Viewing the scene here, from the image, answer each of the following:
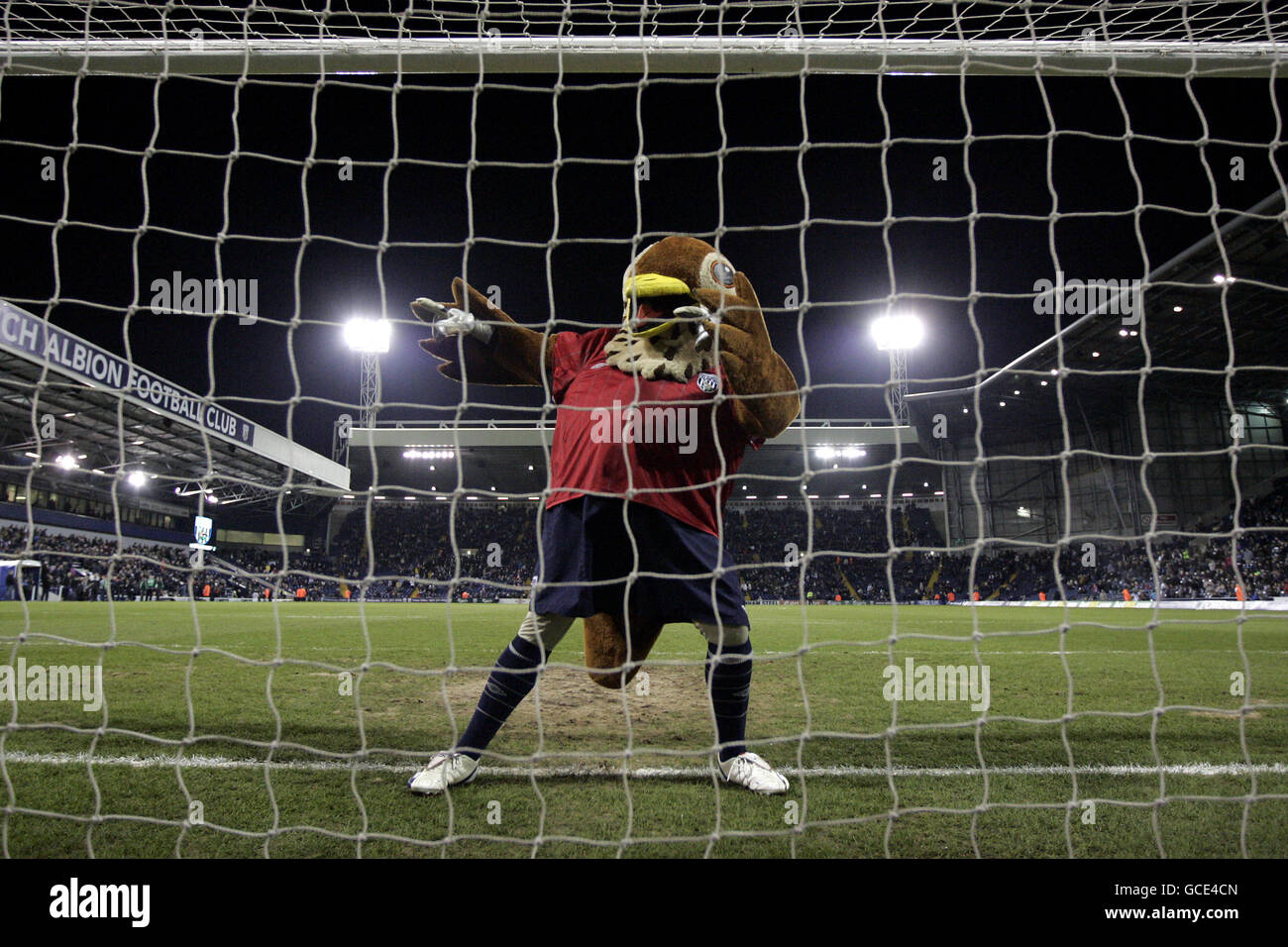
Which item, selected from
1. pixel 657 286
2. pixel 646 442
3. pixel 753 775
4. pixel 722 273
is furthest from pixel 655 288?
pixel 753 775

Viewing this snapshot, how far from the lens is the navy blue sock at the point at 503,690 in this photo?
260 centimetres

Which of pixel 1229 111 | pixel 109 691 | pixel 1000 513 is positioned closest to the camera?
pixel 1229 111

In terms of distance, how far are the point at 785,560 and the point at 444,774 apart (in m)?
25.0

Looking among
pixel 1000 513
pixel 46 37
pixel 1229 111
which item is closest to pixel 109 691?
pixel 46 37

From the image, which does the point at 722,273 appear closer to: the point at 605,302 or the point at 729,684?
the point at 729,684

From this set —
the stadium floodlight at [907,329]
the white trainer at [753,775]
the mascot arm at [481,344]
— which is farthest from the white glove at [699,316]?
the stadium floodlight at [907,329]

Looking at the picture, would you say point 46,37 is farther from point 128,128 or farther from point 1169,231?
point 1169,231

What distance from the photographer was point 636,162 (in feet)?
8.23

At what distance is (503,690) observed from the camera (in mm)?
2602

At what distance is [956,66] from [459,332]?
2.33 m

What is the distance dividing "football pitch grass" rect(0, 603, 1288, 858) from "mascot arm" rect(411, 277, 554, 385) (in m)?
1.13

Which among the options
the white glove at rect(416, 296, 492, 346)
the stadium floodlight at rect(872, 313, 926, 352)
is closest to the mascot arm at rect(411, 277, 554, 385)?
the white glove at rect(416, 296, 492, 346)

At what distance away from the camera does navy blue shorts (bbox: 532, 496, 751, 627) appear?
2482 millimetres

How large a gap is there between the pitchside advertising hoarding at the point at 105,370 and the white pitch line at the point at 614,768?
56.0 inches
